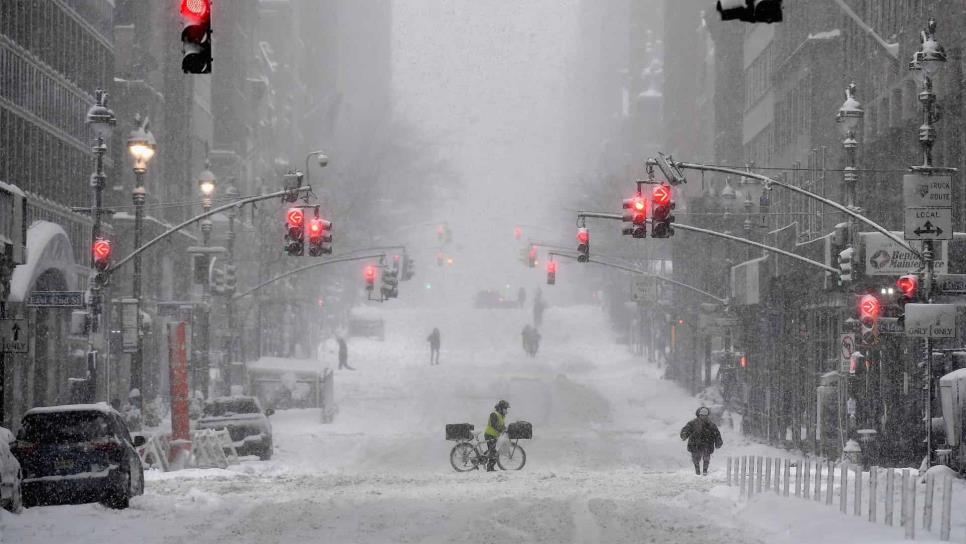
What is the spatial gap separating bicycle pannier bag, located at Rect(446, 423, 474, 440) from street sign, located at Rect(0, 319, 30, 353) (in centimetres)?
986

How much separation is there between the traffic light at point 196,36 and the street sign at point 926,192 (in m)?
17.4

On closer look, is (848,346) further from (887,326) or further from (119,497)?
(119,497)

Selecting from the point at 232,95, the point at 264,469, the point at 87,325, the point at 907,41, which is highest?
the point at 232,95

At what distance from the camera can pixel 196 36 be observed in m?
12.2

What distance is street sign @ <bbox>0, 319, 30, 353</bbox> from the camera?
27.7 m

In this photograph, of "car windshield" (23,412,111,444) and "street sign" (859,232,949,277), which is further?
"street sign" (859,232,949,277)

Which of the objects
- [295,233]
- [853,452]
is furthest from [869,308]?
[295,233]

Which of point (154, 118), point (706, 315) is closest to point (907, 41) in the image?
point (706, 315)

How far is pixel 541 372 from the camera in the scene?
80.9m

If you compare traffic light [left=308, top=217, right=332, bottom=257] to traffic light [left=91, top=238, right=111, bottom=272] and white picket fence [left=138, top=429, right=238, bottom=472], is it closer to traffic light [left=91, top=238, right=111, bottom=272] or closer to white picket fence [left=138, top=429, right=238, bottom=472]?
traffic light [left=91, top=238, right=111, bottom=272]

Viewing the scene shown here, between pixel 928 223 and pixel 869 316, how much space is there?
5.80m

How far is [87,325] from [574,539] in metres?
19.6

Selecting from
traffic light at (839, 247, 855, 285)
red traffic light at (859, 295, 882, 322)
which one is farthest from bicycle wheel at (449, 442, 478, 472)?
red traffic light at (859, 295, 882, 322)

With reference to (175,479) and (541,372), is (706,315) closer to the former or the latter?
(541,372)
